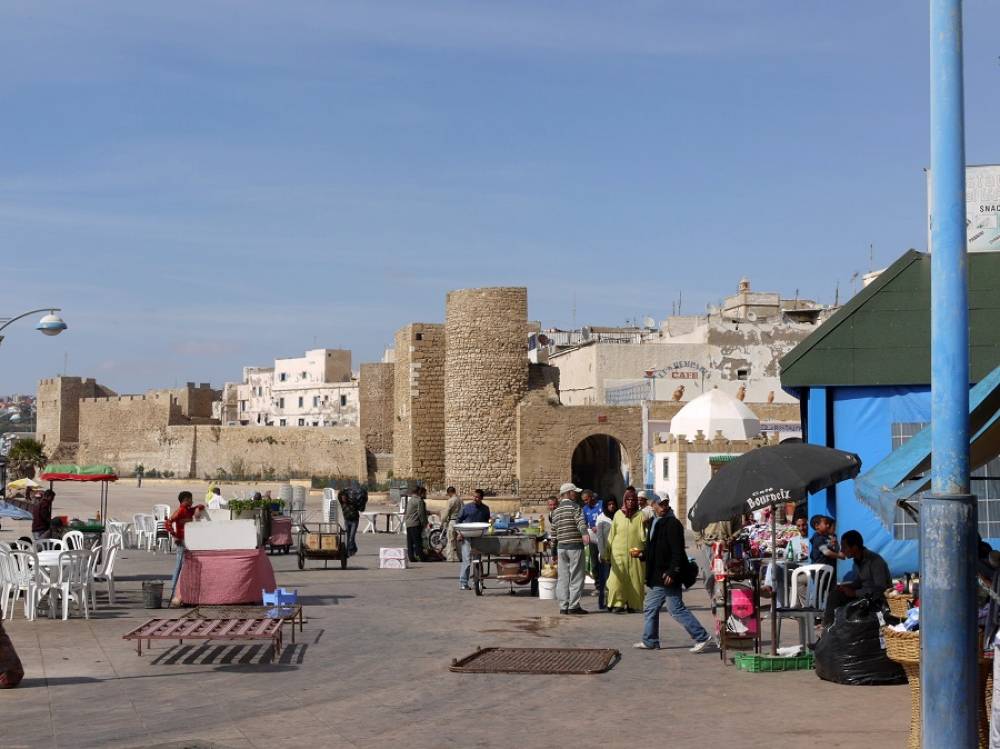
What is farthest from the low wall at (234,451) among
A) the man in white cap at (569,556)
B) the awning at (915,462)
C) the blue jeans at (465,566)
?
the awning at (915,462)

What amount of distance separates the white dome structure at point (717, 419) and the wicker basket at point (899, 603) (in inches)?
774

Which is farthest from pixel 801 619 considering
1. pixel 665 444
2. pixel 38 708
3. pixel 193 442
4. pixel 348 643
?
pixel 193 442

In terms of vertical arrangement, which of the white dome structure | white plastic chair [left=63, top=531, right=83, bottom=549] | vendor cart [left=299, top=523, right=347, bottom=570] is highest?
the white dome structure

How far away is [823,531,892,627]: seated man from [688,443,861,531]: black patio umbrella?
84cm

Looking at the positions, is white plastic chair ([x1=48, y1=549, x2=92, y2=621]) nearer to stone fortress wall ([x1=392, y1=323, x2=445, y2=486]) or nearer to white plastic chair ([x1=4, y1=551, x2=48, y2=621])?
white plastic chair ([x1=4, y1=551, x2=48, y2=621])

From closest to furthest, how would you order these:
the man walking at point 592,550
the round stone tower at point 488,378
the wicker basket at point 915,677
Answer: the wicker basket at point 915,677 → the man walking at point 592,550 → the round stone tower at point 488,378

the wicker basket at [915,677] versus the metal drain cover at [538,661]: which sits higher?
the wicker basket at [915,677]

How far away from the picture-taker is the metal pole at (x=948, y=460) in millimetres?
5316

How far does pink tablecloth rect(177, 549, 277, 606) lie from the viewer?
12969mm

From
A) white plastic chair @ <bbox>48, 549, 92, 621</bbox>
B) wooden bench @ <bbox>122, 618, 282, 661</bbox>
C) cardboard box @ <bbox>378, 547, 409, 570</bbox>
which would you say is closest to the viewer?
wooden bench @ <bbox>122, 618, 282, 661</bbox>

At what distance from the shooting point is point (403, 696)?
853 cm

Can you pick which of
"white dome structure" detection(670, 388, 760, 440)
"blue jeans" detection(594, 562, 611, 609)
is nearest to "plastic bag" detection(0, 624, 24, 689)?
"blue jeans" detection(594, 562, 611, 609)

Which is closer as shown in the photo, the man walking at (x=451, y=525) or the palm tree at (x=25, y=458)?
the man walking at (x=451, y=525)

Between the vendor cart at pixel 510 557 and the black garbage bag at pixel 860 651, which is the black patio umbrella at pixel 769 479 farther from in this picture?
the vendor cart at pixel 510 557
